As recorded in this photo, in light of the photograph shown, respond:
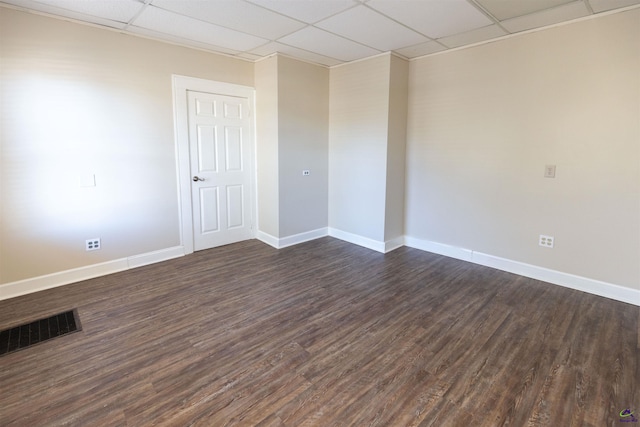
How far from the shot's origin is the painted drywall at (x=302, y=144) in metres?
4.47

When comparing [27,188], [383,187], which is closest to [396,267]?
[383,187]

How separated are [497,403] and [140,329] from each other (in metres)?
2.58

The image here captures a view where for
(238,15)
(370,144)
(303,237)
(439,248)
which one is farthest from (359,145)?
(238,15)

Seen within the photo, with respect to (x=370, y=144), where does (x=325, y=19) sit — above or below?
above

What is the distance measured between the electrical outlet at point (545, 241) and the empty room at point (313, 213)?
1 centimetres

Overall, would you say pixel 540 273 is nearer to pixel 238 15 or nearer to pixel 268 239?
pixel 268 239

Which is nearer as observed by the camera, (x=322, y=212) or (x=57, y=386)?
(x=57, y=386)

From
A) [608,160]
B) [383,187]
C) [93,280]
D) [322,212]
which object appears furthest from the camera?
[322,212]

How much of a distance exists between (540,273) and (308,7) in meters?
3.58

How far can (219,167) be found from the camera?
4.53 metres

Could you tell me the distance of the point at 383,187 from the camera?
14.5 feet

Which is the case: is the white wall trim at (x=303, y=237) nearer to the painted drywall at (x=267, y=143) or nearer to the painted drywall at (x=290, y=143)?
the painted drywall at (x=290, y=143)

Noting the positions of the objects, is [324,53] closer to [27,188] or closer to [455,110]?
[455,110]

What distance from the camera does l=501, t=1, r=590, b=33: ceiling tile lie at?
2840 millimetres
